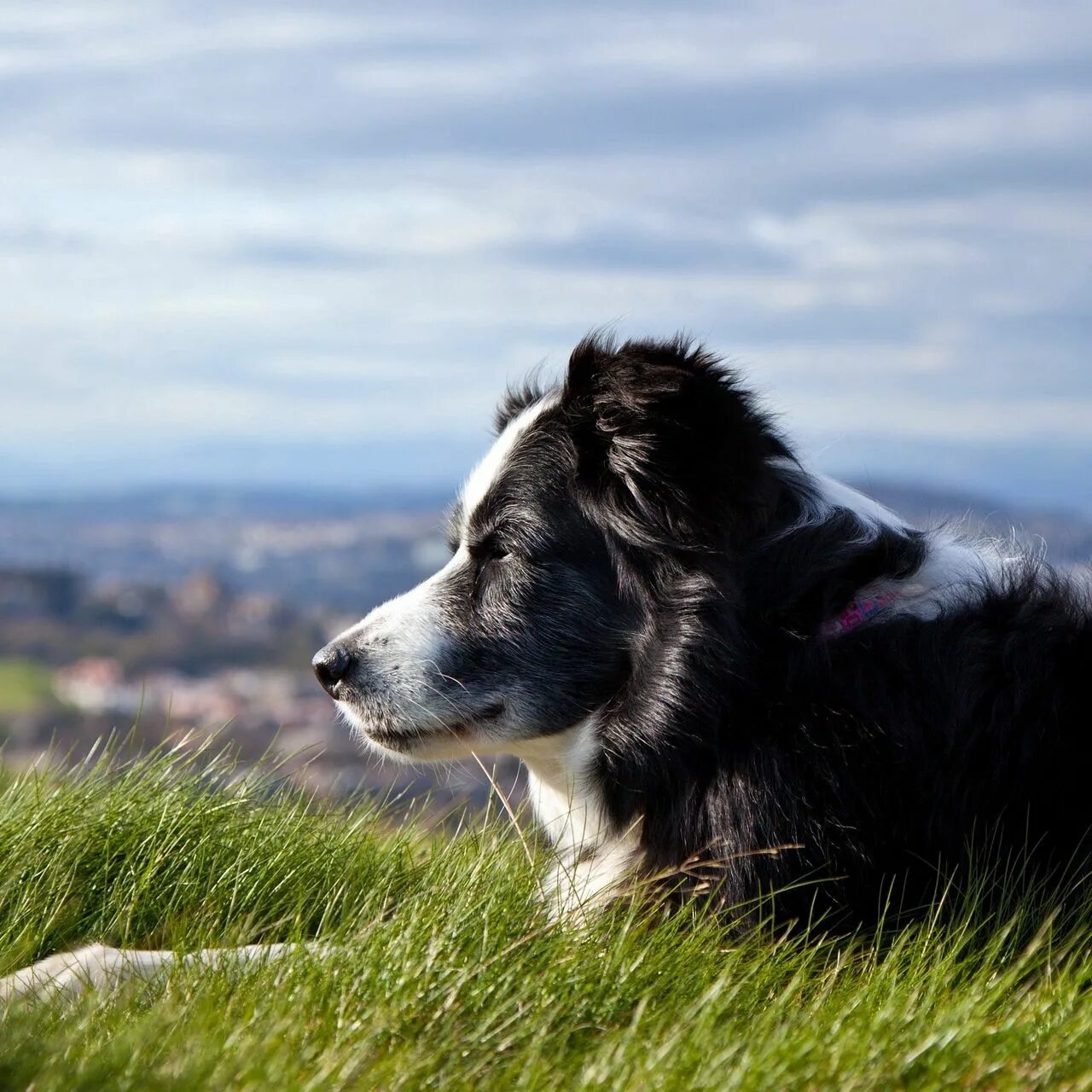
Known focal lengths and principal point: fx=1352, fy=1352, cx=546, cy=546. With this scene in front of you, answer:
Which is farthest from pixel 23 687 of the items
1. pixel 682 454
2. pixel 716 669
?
pixel 716 669

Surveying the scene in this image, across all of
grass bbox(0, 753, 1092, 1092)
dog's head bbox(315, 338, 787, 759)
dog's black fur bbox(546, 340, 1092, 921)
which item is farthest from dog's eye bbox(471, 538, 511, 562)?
grass bbox(0, 753, 1092, 1092)

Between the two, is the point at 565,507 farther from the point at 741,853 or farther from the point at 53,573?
the point at 53,573

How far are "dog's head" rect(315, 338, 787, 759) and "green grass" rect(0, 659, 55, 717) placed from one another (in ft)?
168

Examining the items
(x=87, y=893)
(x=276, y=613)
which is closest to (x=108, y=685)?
(x=276, y=613)

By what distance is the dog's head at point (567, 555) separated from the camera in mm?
3732

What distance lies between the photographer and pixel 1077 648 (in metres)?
3.58

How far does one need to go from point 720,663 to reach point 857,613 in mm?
388

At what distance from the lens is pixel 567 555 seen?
3.99m

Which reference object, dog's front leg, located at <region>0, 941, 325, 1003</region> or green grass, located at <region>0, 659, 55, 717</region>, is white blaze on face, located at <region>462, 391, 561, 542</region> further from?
green grass, located at <region>0, 659, 55, 717</region>

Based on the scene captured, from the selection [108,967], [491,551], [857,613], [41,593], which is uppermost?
[491,551]

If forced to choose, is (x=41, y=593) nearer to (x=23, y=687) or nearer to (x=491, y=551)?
(x=23, y=687)

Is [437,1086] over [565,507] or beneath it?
beneath

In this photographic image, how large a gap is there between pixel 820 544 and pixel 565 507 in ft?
2.53

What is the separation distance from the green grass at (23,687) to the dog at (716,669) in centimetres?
5127
